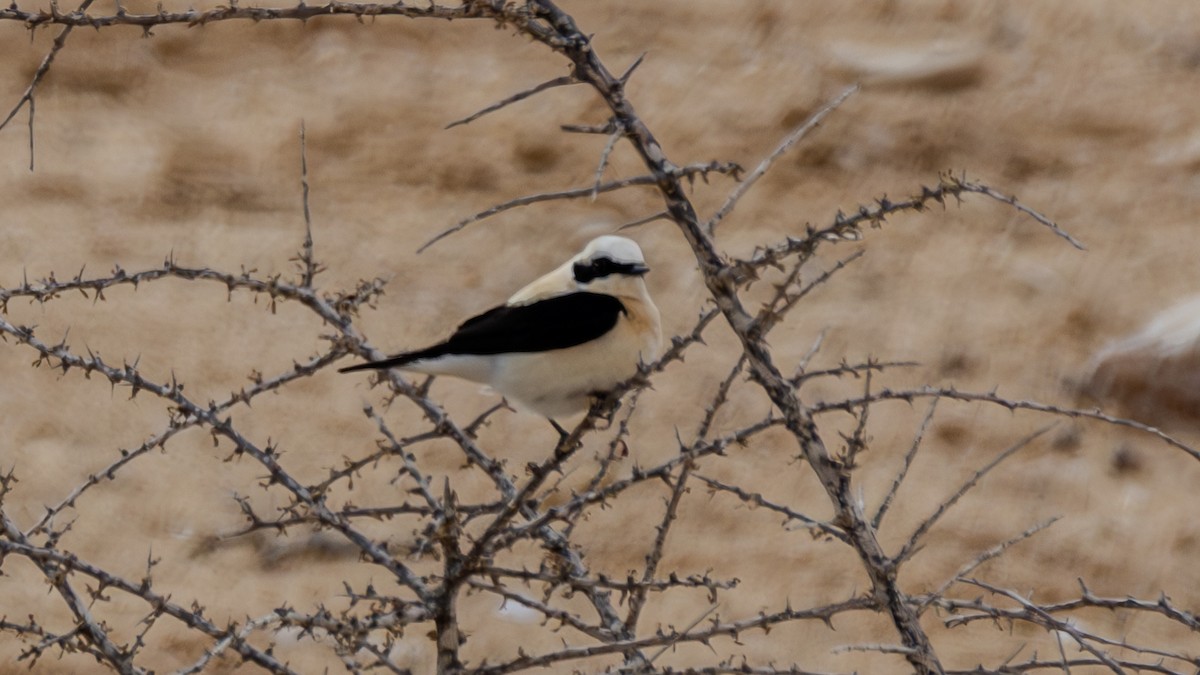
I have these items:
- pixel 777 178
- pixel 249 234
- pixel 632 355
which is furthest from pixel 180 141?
pixel 632 355

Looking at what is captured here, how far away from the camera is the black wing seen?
2.87 m

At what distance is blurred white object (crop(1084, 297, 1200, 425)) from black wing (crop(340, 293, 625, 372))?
3.18m

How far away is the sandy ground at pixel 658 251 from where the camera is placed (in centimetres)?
529

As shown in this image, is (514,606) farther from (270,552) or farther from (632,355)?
(632,355)

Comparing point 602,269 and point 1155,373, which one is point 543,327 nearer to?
point 602,269

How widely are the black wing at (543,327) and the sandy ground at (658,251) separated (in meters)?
2.26

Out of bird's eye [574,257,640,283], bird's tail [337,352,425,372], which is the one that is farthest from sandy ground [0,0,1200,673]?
bird's tail [337,352,425,372]

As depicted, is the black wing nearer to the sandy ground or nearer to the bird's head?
the bird's head

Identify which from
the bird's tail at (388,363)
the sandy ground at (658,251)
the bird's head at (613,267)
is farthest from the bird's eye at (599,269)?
the sandy ground at (658,251)

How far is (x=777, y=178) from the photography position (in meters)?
6.48

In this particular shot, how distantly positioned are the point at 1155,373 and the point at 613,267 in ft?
10.3

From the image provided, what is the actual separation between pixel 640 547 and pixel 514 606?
503 millimetres

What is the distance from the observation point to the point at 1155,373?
556 cm

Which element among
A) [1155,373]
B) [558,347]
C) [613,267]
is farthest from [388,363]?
[1155,373]
